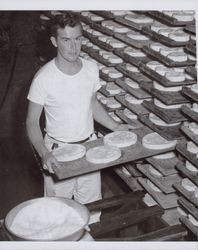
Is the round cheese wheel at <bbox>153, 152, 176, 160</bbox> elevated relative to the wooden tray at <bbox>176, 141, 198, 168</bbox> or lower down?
lower down

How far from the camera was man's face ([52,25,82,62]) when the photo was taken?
5.38 ft

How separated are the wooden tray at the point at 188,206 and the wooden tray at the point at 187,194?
30 mm

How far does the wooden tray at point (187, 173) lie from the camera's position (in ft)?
4.97

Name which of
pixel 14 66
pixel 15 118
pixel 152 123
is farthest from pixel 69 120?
pixel 14 66

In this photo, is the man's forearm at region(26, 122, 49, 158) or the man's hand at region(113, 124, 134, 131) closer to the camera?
the man's forearm at region(26, 122, 49, 158)

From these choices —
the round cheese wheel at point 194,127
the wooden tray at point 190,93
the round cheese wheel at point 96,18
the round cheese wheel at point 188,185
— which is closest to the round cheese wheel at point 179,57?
the wooden tray at point 190,93

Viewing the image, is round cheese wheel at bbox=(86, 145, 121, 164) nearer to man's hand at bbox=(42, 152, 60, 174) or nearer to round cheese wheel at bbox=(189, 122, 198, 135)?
man's hand at bbox=(42, 152, 60, 174)

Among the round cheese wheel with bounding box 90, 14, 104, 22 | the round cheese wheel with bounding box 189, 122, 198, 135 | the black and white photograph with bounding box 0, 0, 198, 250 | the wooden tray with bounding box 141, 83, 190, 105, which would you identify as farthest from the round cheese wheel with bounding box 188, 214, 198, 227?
the round cheese wheel with bounding box 90, 14, 104, 22

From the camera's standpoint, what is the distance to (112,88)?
2.21m

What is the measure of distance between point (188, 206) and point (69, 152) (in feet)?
1.67

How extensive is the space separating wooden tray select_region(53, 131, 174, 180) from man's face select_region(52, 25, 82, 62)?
0.39 metres

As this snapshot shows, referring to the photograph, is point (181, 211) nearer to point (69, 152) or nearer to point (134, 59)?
point (69, 152)

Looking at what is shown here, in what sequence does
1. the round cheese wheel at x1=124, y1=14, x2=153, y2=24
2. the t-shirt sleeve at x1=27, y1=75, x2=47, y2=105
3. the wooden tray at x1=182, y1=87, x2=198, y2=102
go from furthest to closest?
the round cheese wheel at x1=124, y1=14, x2=153, y2=24
the t-shirt sleeve at x1=27, y1=75, x2=47, y2=105
the wooden tray at x1=182, y1=87, x2=198, y2=102

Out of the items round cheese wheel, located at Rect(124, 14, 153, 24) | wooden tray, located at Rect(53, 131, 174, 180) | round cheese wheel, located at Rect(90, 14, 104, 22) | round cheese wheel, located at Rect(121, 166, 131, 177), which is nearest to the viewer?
wooden tray, located at Rect(53, 131, 174, 180)
